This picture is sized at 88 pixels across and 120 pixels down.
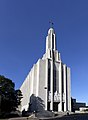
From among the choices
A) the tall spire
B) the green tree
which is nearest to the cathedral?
the tall spire

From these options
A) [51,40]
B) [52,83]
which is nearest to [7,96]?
[52,83]

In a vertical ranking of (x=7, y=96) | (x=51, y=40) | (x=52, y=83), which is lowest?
(x=7, y=96)

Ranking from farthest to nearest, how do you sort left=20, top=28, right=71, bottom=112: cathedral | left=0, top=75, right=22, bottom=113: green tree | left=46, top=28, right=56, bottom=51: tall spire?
1. left=46, top=28, right=56, bottom=51: tall spire
2. left=20, top=28, right=71, bottom=112: cathedral
3. left=0, top=75, right=22, bottom=113: green tree

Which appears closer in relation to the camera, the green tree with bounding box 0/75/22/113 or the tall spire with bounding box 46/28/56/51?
the green tree with bounding box 0/75/22/113

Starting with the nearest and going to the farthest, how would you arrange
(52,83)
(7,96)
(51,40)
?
(7,96) → (52,83) → (51,40)

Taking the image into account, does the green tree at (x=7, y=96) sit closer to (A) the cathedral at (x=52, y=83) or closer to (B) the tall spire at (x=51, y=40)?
(A) the cathedral at (x=52, y=83)

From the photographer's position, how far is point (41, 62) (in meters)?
80.4

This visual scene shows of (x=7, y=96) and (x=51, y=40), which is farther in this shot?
(x=51, y=40)

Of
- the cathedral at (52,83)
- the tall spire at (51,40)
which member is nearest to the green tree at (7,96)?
the cathedral at (52,83)

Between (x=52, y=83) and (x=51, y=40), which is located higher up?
(x=51, y=40)

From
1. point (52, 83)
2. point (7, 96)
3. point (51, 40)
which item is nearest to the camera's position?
point (7, 96)

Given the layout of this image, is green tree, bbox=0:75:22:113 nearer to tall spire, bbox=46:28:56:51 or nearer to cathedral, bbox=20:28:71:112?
cathedral, bbox=20:28:71:112

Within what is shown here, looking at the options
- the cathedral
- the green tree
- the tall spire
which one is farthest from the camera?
the tall spire

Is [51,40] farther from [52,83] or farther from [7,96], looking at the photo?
[7,96]
